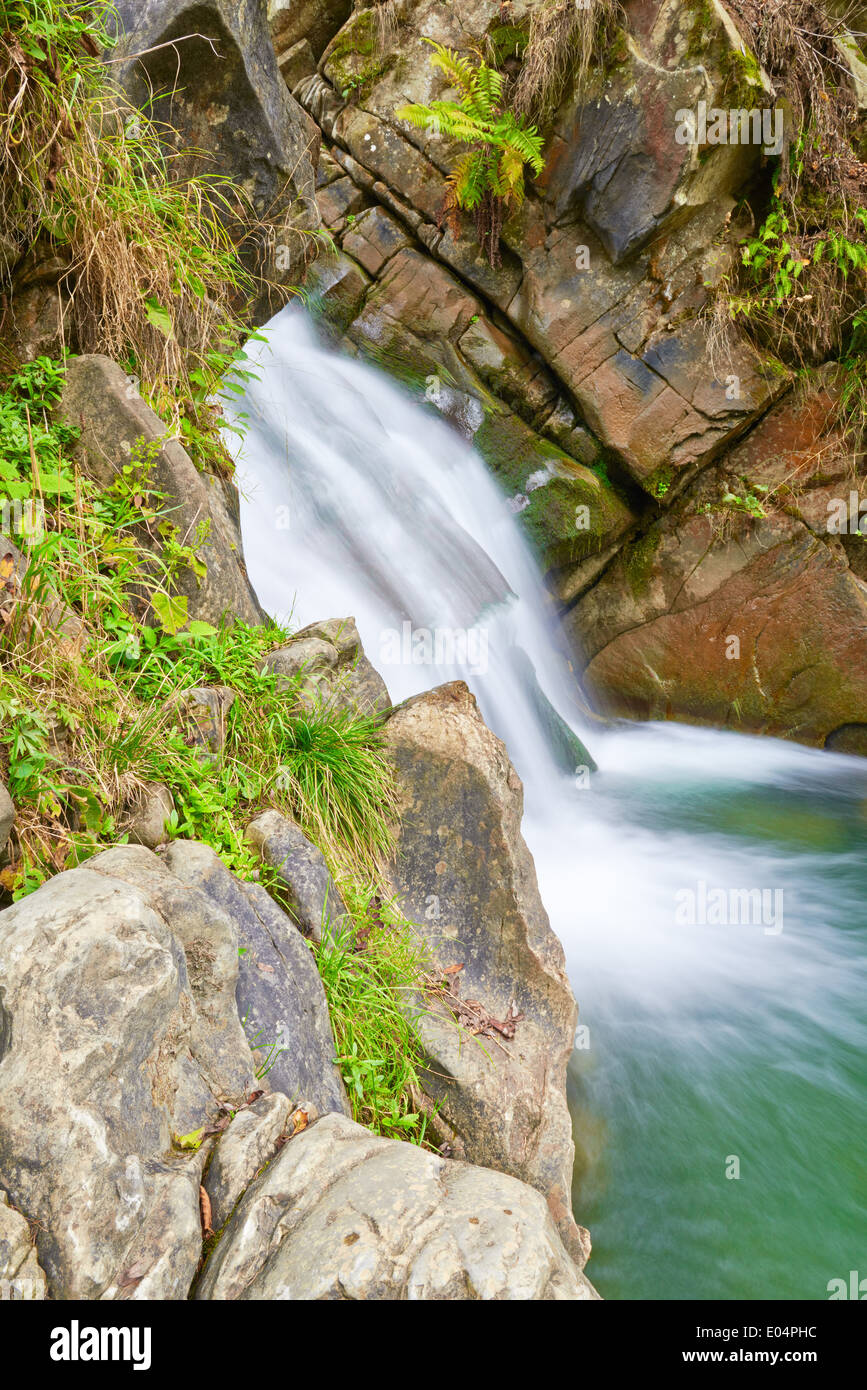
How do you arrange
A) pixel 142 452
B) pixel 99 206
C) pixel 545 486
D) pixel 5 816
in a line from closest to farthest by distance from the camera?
1. pixel 5 816
2. pixel 142 452
3. pixel 99 206
4. pixel 545 486

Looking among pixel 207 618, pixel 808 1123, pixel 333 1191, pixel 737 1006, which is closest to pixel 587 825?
pixel 737 1006

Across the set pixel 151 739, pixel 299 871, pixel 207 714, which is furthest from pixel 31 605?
pixel 299 871

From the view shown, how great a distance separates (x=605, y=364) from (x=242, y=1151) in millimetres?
7390

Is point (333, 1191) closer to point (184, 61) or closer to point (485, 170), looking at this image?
point (184, 61)

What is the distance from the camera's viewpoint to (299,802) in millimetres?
3250

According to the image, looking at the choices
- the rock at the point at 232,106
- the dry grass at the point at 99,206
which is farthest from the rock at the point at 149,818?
the rock at the point at 232,106

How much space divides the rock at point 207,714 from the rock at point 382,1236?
1.55 m

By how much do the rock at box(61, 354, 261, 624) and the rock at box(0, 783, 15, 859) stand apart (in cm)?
149

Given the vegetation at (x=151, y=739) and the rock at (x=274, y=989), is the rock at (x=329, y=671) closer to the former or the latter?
the vegetation at (x=151, y=739)

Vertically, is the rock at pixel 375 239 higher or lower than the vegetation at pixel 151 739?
higher

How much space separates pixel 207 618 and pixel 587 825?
3.67 m

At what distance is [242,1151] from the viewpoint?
5.85ft

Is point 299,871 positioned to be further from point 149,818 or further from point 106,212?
point 106,212

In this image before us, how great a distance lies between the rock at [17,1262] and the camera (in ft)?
4.53
